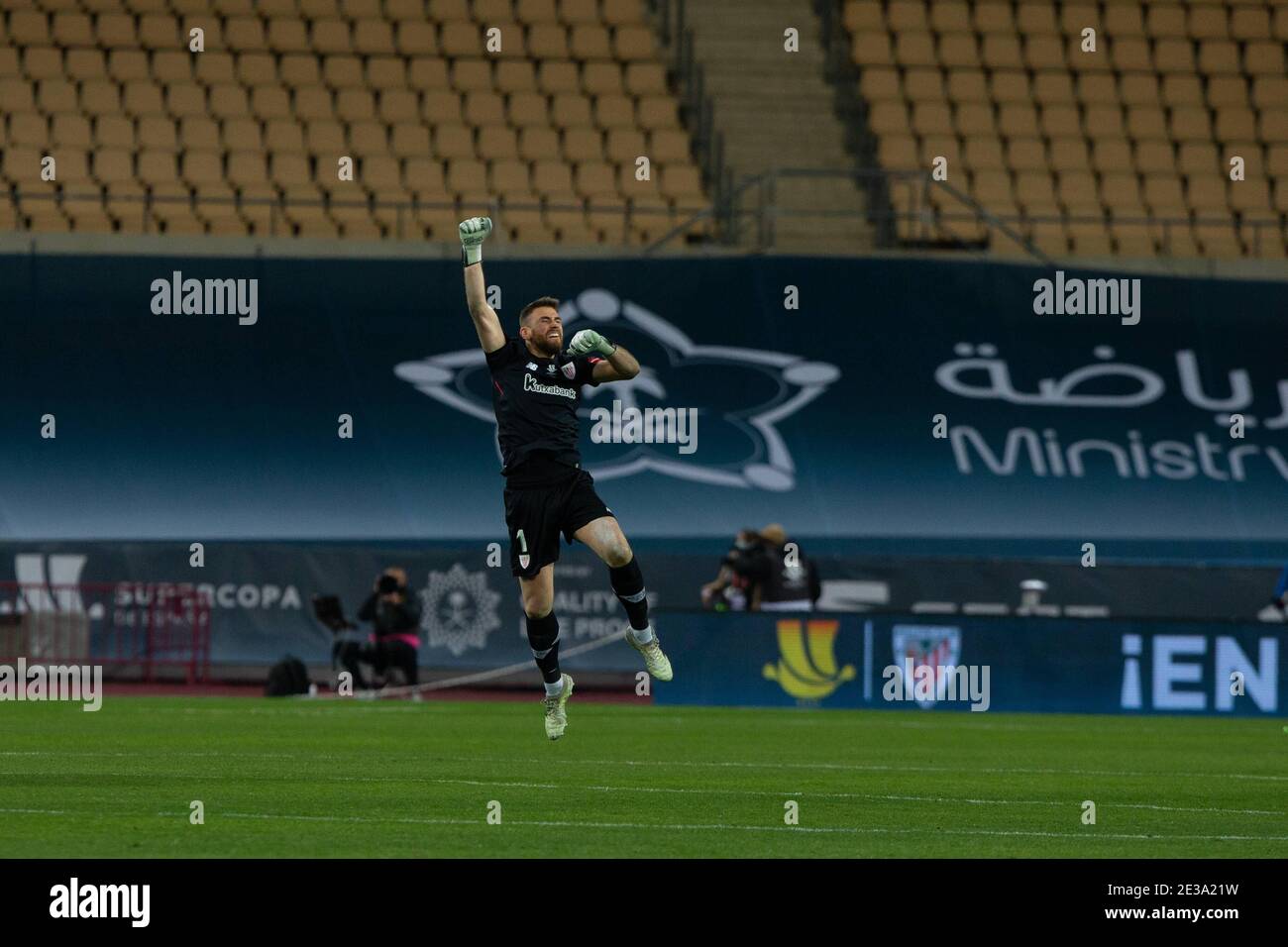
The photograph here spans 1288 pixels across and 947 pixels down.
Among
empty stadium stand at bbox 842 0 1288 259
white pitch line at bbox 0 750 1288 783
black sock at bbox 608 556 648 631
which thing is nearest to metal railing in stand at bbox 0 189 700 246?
empty stadium stand at bbox 842 0 1288 259

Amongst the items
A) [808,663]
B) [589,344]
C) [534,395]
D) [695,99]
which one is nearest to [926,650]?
[808,663]

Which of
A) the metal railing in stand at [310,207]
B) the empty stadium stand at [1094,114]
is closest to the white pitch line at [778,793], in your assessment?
the metal railing in stand at [310,207]

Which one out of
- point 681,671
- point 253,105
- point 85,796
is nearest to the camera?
point 85,796

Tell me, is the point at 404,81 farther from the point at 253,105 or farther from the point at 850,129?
the point at 850,129

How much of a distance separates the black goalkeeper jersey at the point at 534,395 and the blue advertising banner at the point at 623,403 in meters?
14.0

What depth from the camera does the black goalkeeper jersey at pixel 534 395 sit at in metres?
13.8

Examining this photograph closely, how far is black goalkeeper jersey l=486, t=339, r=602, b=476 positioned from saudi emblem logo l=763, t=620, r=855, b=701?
10.9 metres

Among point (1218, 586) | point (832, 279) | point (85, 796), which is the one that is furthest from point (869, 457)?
point (85, 796)

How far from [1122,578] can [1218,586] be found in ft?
3.95

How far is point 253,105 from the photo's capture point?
3064 centimetres

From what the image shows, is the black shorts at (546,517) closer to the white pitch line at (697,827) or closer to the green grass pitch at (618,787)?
the green grass pitch at (618,787)

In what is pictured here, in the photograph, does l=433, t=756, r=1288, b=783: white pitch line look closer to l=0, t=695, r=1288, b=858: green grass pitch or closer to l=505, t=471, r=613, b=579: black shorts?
l=0, t=695, r=1288, b=858: green grass pitch

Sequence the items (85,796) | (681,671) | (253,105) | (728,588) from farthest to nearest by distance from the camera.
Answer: (253,105), (728,588), (681,671), (85,796)

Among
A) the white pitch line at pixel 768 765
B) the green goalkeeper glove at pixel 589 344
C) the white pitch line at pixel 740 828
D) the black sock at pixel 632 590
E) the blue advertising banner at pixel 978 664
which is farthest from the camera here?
the blue advertising banner at pixel 978 664
